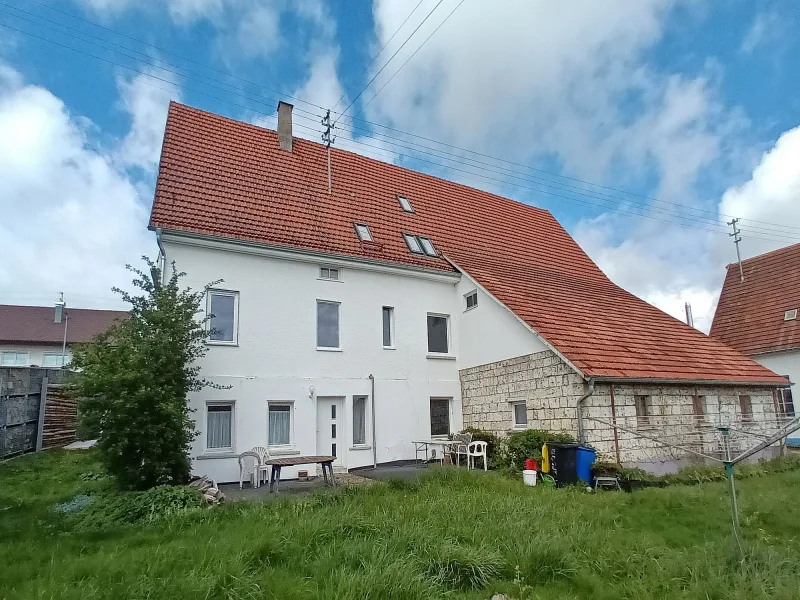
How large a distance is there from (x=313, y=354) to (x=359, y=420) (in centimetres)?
232

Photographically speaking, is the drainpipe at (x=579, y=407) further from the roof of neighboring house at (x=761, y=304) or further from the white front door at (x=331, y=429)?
the roof of neighboring house at (x=761, y=304)

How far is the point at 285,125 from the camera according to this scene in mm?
18812

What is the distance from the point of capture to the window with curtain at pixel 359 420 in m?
14.9

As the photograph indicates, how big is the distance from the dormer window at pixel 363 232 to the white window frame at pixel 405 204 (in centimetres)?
272

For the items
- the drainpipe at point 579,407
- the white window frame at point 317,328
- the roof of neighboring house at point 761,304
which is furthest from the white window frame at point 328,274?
the roof of neighboring house at point 761,304

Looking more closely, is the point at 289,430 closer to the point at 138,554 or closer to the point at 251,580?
the point at 138,554

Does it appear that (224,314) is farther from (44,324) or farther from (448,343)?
(44,324)

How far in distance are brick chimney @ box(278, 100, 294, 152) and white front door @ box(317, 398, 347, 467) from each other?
9082mm

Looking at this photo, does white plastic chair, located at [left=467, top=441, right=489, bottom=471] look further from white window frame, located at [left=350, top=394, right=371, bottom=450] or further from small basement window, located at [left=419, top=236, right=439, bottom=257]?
small basement window, located at [left=419, top=236, right=439, bottom=257]

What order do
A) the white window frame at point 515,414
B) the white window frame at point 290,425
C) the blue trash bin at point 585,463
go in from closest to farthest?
the blue trash bin at point 585,463, the white window frame at point 290,425, the white window frame at point 515,414

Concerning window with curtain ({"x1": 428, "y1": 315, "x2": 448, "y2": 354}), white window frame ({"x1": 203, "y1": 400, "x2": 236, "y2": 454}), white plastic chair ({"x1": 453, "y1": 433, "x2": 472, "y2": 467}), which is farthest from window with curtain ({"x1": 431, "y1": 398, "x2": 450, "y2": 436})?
white window frame ({"x1": 203, "y1": 400, "x2": 236, "y2": 454})

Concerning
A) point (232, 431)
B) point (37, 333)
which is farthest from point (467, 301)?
point (37, 333)

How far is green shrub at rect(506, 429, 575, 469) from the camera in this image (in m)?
12.4

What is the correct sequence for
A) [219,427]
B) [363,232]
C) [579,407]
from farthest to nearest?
[363,232] < [219,427] < [579,407]
